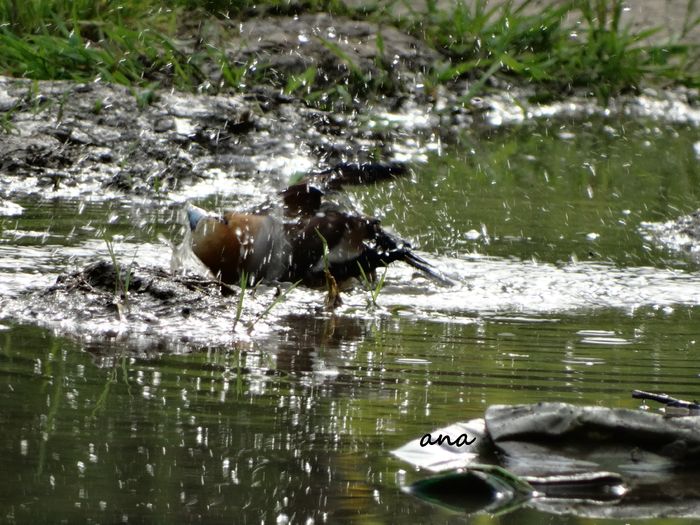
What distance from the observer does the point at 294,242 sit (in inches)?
177

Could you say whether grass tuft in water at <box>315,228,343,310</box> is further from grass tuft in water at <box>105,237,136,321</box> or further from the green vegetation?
the green vegetation

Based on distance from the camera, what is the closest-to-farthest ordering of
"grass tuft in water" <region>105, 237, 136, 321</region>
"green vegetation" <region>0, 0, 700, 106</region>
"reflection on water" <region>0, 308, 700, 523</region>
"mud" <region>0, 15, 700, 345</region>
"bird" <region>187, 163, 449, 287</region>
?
Answer: 1. "reflection on water" <region>0, 308, 700, 523</region>
2. "grass tuft in water" <region>105, 237, 136, 321</region>
3. "bird" <region>187, 163, 449, 287</region>
4. "mud" <region>0, 15, 700, 345</region>
5. "green vegetation" <region>0, 0, 700, 106</region>

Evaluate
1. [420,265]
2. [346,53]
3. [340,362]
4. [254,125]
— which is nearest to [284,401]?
[340,362]

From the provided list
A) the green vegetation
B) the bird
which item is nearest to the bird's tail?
the bird

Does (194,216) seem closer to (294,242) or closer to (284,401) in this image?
(294,242)

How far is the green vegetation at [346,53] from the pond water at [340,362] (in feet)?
6.55

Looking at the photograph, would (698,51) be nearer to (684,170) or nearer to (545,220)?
(684,170)

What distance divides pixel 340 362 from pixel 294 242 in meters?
1.05

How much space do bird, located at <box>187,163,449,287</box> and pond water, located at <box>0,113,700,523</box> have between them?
0.38 ft

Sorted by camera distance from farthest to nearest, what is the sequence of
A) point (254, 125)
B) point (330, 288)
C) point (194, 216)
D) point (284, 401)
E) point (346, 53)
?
point (346, 53) < point (254, 125) < point (194, 216) < point (330, 288) < point (284, 401)

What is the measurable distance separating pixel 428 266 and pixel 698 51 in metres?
5.86

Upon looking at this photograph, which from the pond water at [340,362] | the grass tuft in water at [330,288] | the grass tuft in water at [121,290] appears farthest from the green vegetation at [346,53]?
the grass tuft in water at [121,290]

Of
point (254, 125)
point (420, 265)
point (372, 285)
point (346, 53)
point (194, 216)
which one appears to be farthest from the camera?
point (346, 53)

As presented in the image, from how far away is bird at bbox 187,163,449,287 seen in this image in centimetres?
440
